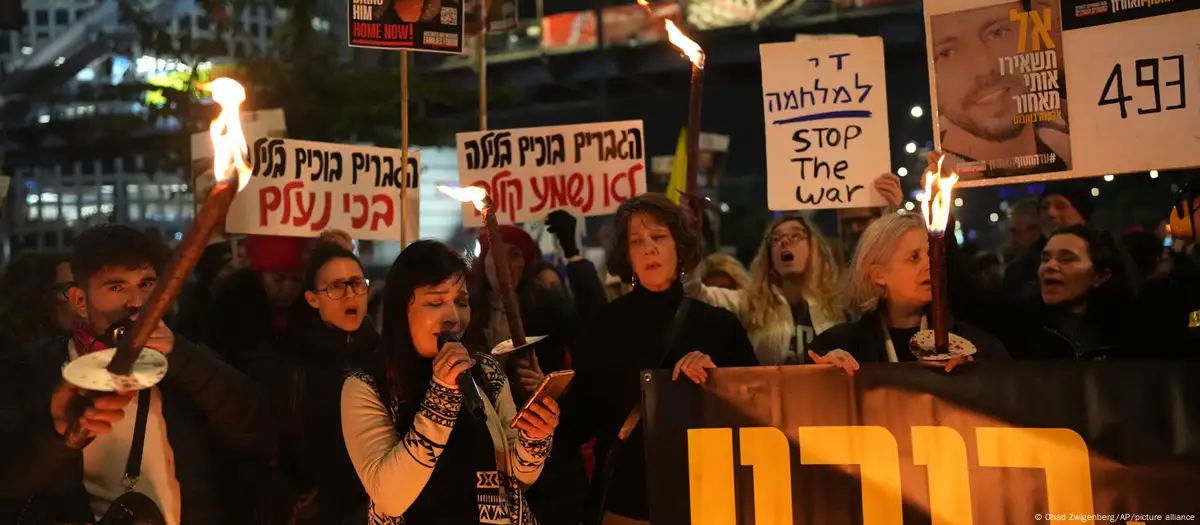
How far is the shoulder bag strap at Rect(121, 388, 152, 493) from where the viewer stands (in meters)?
3.16

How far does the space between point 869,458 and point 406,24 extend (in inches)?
142

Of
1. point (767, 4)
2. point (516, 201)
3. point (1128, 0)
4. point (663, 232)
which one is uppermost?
point (767, 4)

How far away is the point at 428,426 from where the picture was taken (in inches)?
114

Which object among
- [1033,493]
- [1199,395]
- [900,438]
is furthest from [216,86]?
[1199,395]

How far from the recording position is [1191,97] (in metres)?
4.24

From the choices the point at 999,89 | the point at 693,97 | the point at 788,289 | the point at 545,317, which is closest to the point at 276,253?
the point at 545,317

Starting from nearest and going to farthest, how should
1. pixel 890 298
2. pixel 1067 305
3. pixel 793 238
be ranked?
pixel 890 298, pixel 1067 305, pixel 793 238

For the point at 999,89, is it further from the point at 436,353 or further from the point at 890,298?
the point at 436,353

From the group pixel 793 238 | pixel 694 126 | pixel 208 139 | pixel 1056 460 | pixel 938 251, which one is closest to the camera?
pixel 938 251

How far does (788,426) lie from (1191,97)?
227 centimetres

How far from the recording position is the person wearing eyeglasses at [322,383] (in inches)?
145

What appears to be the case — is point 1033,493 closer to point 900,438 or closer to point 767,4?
point 900,438

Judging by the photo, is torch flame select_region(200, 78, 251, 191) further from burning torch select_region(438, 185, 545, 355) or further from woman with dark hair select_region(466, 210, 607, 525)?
woman with dark hair select_region(466, 210, 607, 525)

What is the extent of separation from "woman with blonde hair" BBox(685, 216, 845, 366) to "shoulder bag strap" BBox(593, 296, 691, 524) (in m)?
1.81
